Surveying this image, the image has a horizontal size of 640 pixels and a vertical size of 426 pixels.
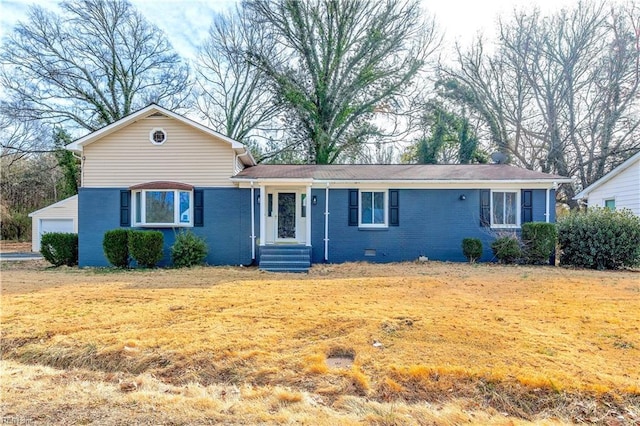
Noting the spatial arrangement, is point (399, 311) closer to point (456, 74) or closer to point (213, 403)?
point (213, 403)

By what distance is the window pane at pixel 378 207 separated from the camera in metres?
13.4

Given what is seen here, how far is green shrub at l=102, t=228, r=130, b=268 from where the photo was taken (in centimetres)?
1183

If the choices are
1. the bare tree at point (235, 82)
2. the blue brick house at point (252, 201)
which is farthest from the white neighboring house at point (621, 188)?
the bare tree at point (235, 82)

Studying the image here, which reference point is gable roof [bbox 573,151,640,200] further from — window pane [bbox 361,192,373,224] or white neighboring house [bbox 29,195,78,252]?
white neighboring house [bbox 29,195,78,252]

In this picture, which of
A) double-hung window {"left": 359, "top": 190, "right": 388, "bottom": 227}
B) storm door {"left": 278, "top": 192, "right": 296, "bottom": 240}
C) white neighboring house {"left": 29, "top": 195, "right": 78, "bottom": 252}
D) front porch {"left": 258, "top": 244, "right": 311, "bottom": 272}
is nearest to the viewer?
front porch {"left": 258, "top": 244, "right": 311, "bottom": 272}

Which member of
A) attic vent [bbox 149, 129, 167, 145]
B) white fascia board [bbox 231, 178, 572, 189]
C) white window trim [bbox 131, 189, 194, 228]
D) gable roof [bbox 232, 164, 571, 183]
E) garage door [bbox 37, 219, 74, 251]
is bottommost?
garage door [bbox 37, 219, 74, 251]

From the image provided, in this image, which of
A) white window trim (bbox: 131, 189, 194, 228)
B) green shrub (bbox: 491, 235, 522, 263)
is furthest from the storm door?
green shrub (bbox: 491, 235, 522, 263)

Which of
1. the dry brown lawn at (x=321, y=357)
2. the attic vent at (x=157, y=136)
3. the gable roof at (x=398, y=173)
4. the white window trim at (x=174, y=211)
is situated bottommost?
the dry brown lawn at (x=321, y=357)

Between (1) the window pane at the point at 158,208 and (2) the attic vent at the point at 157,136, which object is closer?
(1) the window pane at the point at 158,208

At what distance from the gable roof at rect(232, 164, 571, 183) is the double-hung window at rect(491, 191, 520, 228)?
2.15ft

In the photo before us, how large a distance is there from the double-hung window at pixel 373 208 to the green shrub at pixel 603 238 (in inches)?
231

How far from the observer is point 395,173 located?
1412 cm

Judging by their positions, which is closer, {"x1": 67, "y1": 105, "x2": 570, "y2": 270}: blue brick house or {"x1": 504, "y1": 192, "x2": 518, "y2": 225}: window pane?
{"x1": 67, "y1": 105, "x2": 570, "y2": 270}: blue brick house

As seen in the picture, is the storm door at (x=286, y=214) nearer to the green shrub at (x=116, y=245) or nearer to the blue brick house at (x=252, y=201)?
the blue brick house at (x=252, y=201)
